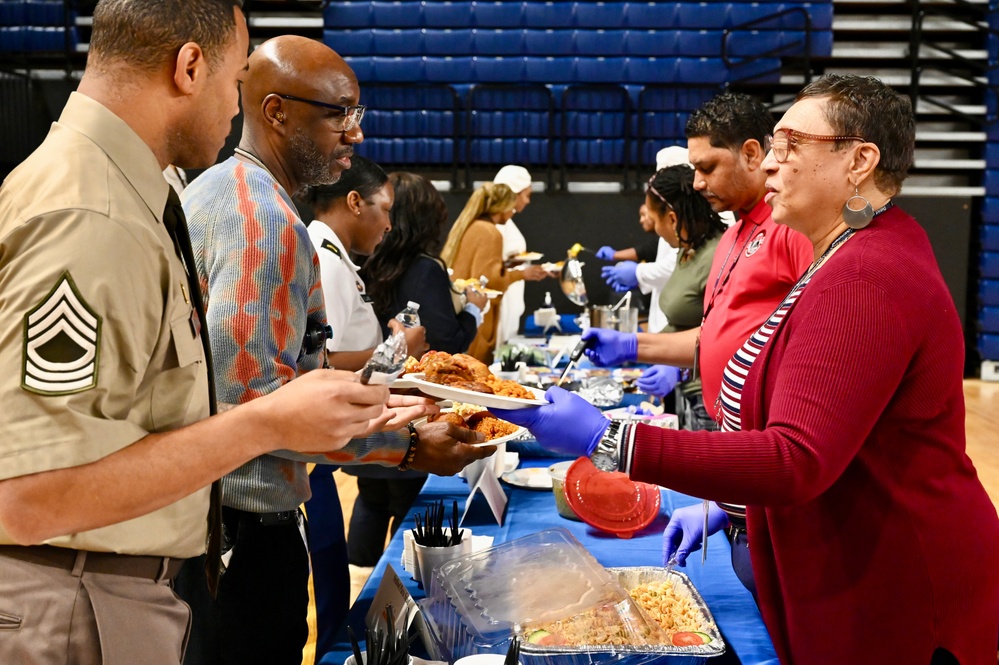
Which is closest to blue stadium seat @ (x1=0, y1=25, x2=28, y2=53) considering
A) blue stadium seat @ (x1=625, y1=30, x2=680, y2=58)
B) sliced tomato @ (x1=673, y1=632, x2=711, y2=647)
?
blue stadium seat @ (x1=625, y1=30, x2=680, y2=58)

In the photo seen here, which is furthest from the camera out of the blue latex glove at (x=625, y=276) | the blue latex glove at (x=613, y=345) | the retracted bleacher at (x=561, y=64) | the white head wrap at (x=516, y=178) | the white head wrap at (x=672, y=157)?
the retracted bleacher at (x=561, y=64)

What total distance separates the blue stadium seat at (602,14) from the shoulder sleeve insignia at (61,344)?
936 centimetres

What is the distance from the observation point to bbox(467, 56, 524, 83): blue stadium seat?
30.8 feet

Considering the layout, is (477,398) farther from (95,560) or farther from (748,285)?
(748,285)

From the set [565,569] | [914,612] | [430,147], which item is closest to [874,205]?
[914,612]

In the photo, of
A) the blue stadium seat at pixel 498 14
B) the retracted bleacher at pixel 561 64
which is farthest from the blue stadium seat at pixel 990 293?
the blue stadium seat at pixel 498 14

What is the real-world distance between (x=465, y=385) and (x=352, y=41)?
27.8 feet

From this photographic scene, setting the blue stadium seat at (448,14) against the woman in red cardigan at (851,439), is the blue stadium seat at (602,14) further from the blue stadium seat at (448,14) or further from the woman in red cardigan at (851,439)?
the woman in red cardigan at (851,439)

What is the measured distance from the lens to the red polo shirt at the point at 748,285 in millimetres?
2115

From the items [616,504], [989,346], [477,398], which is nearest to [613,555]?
[616,504]

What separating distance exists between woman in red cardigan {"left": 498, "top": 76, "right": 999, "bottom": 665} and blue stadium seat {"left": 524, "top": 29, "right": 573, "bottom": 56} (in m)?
8.39

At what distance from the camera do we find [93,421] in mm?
883

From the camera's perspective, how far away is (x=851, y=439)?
1249 millimetres

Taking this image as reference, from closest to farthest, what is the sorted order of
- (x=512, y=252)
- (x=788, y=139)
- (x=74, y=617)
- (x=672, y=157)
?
(x=74, y=617) → (x=788, y=139) → (x=672, y=157) → (x=512, y=252)
